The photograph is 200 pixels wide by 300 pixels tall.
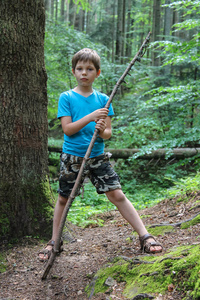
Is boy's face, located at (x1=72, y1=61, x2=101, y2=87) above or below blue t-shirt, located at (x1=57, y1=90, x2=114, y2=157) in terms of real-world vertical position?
above

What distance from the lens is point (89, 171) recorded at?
8.79 ft

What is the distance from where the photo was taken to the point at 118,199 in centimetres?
263

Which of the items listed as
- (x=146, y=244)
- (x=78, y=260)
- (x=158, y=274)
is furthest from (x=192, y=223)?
(x=78, y=260)

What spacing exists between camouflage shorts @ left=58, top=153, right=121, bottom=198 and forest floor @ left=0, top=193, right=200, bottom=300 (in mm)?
703

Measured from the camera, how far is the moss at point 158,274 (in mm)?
1687

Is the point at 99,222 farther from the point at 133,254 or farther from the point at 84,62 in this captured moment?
the point at 84,62

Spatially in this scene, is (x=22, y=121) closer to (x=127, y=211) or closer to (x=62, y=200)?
(x=62, y=200)

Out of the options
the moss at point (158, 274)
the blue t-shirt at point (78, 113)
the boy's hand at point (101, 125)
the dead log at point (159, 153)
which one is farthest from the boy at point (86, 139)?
the dead log at point (159, 153)

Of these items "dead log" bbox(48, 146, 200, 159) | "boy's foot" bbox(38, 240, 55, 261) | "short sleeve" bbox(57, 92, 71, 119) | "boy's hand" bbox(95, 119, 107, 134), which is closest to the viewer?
"boy's hand" bbox(95, 119, 107, 134)

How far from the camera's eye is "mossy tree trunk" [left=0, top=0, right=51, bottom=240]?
2910 mm

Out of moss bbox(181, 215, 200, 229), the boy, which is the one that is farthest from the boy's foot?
moss bbox(181, 215, 200, 229)

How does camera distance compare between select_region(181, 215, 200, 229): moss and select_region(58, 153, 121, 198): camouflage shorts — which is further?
select_region(181, 215, 200, 229): moss

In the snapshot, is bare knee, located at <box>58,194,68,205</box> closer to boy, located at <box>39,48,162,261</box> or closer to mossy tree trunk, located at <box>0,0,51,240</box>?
boy, located at <box>39,48,162,261</box>

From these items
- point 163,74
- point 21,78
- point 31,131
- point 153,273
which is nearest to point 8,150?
point 31,131
